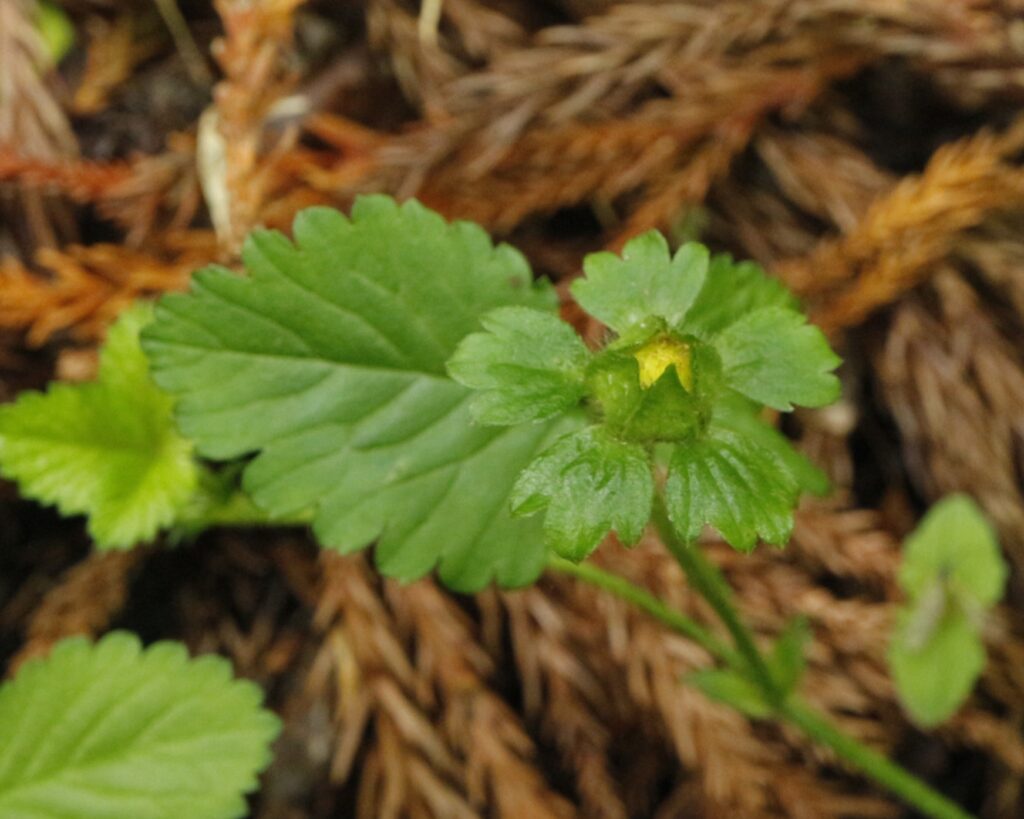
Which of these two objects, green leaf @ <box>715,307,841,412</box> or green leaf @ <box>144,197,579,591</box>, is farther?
green leaf @ <box>144,197,579,591</box>

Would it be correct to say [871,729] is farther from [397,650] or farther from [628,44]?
[628,44]

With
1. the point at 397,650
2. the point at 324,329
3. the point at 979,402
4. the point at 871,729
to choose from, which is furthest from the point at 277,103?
the point at 871,729

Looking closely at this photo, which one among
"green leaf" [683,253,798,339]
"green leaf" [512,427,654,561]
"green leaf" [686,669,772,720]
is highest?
"green leaf" [512,427,654,561]

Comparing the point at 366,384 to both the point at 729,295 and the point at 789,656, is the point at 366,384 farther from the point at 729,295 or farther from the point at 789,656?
the point at 789,656

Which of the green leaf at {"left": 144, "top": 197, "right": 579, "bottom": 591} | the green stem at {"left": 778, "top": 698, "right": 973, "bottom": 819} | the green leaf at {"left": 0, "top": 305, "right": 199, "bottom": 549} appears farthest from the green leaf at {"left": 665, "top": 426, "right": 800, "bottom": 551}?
the green leaf at {"left": 0, "top": 305, "right": 199, "bottom": 549}

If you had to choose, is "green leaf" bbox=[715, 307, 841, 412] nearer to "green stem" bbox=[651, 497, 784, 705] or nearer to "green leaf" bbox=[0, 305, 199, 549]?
"green stem" bbox=[651, 497, 784, 705]

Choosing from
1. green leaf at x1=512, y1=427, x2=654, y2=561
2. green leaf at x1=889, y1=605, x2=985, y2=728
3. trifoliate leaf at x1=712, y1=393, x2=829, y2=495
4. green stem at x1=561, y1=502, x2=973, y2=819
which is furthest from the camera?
green leaf at x1=889, y1=605, x2=985, y2=728

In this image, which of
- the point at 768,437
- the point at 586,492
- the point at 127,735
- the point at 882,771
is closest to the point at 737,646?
the point at 768,437

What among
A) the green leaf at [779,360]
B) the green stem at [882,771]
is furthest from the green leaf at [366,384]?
the green stem at [882,771]

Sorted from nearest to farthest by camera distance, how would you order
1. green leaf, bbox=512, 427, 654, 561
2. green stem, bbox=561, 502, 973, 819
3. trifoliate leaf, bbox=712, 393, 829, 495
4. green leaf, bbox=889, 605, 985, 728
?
green leaf, bbox=512, 427, 654, 561 < green stem, bbox=561, 502, 973, 819 < trifoliate leaf, bbox=712, 393, 829, 495 < green leaf, bbox=889, 605, 985, 728
